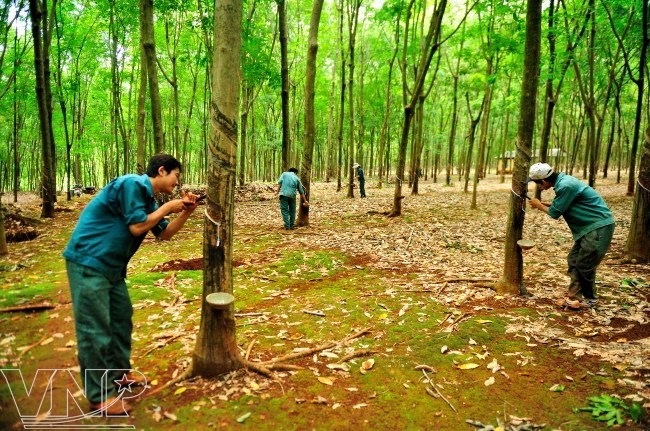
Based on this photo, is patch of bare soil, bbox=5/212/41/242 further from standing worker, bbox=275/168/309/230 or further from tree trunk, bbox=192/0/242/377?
tree trunk, bbox=192/0/242/377

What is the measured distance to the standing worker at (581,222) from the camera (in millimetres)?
5145

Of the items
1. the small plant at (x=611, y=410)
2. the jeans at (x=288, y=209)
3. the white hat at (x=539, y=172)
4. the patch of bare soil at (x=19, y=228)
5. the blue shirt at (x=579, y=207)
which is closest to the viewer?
the small plant at (x=611, y=410)

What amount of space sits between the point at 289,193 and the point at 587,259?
726 centimetres

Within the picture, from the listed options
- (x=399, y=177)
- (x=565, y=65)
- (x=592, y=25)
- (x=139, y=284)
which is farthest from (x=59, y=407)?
(x=592, y=25)

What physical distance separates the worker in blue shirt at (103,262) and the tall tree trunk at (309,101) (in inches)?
305

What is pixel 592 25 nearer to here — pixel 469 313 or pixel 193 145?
pixel 469 313

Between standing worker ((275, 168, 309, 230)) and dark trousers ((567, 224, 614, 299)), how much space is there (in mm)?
6932

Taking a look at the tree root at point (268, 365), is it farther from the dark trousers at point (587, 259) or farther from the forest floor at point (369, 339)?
the dark trousers at point (587, 259)

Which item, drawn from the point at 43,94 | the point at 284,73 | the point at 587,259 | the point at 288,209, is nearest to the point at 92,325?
the point at 587,259

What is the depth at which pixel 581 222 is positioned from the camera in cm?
530

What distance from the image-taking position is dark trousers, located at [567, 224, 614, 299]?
514cm

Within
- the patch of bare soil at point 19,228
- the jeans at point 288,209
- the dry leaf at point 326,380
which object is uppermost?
the jeans at point 288,209

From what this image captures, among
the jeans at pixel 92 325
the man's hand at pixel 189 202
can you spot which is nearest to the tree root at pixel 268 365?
the jeans at pixel 92 325

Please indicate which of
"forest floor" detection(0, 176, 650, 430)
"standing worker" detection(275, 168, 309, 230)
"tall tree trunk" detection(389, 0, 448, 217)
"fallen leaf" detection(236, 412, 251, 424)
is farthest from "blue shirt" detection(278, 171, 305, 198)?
"fallen leaf" detection(236, 412, 251, 424)
